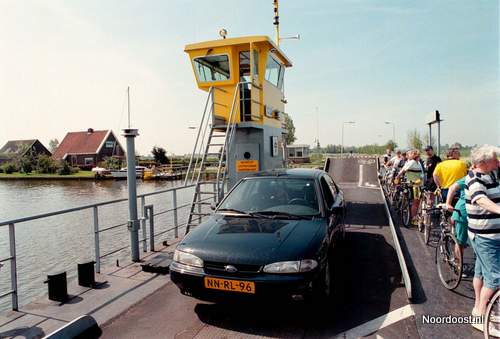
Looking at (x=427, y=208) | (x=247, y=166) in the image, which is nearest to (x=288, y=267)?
(x=427, y=208)

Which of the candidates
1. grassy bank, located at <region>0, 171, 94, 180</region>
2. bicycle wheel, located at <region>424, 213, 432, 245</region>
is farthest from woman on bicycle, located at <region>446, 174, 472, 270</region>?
grassy bank, located at <region>0, 171, 94, 180</region>

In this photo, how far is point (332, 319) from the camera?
381cm

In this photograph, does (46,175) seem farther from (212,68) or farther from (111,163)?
(212,68)

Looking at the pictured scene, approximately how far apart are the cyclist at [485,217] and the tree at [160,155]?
63.2 metres

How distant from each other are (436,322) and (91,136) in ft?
233

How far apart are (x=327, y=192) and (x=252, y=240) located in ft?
6.34

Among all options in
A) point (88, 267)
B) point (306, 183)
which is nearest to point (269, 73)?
point (306, 183)

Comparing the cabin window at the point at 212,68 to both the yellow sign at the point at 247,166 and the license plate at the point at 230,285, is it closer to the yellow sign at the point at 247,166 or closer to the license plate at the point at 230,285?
the yellow sign at the point at 247,166

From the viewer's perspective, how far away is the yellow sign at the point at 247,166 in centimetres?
923

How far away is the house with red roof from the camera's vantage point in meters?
62.8

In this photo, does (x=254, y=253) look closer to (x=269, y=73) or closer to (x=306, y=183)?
(x=306, y=183)

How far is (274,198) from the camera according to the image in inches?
197

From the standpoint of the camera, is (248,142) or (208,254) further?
(248,142)

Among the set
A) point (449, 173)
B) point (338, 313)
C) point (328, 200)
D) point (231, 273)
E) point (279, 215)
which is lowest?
point (338, 313)
